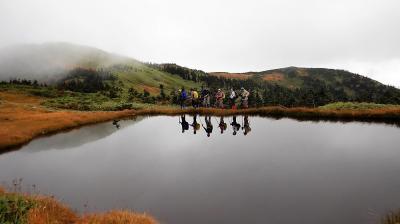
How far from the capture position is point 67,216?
10.9 metres

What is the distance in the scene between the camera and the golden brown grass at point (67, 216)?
970cm

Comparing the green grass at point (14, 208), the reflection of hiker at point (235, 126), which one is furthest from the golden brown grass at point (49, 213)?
the reflection of hiker at point (235, 126)

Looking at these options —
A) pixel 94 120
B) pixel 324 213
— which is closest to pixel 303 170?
pixel 324 213

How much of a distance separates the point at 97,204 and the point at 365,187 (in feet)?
30.5

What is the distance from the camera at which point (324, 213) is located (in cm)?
1011

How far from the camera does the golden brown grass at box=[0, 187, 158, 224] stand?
31.8ft

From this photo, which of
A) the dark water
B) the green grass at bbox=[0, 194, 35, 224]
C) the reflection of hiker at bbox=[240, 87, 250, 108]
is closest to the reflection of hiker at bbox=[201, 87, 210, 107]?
the reflection of hiker at bbox=[240, 87, 250, 108]

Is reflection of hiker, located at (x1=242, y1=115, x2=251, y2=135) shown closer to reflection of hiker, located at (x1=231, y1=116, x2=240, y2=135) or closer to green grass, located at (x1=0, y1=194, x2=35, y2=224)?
reflection of hiker, located at (x1=231, y1=116, x2=240, y2=135)

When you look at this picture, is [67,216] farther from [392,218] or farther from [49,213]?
[392,218]

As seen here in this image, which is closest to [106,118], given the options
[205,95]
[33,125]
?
[33,125]

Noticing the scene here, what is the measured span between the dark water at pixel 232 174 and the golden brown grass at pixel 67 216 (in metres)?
0.77

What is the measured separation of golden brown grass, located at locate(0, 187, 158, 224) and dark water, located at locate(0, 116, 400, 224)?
2.54 feet

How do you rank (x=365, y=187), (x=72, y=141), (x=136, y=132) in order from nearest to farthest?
(x=365, y=187), (x=72, y=141), (x=136, y=132)

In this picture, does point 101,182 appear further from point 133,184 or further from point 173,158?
point 173,158
